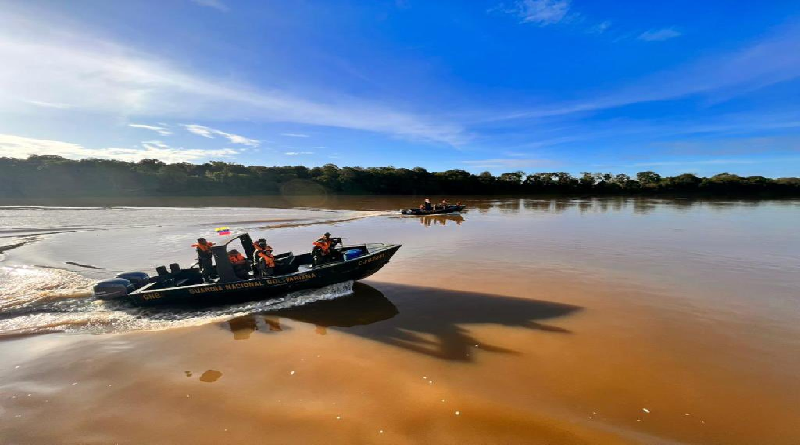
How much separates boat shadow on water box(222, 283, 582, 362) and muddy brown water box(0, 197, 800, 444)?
0.06 m

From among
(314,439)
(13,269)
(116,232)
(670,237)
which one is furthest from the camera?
(116,232)

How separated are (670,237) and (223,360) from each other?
24457 millimetres

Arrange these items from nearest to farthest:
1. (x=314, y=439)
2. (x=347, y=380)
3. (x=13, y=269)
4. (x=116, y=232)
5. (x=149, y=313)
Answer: (x=314, y=439), (x=347, y=380), (x=149, y=313), (x=13, y=269), (x=116, y=232)

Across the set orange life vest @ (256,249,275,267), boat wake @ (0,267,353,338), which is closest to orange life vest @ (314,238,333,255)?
boat wake @ (0,267,353,338)

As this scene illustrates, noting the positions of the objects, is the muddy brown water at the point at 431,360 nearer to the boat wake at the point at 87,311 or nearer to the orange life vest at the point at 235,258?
the boat wake at the point at 87,311

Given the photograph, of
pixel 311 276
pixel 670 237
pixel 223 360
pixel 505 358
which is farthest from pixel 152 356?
pixel 670 237

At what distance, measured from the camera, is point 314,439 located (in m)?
5.01

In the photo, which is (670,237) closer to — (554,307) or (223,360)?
(554,307)

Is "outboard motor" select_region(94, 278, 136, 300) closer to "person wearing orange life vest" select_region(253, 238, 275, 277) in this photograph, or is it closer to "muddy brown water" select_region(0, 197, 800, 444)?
"muddy brown water" select_region(0, 197, 800, 444)

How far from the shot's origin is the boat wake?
891cm

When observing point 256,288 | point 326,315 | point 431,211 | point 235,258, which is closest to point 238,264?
point 235,258

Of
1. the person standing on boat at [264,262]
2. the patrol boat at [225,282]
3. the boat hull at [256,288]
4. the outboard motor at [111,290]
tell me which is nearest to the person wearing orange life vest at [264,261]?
the person standing on boat at [264,262]

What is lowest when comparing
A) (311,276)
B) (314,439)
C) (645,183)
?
(314,439)

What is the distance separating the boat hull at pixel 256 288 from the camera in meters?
9.84
